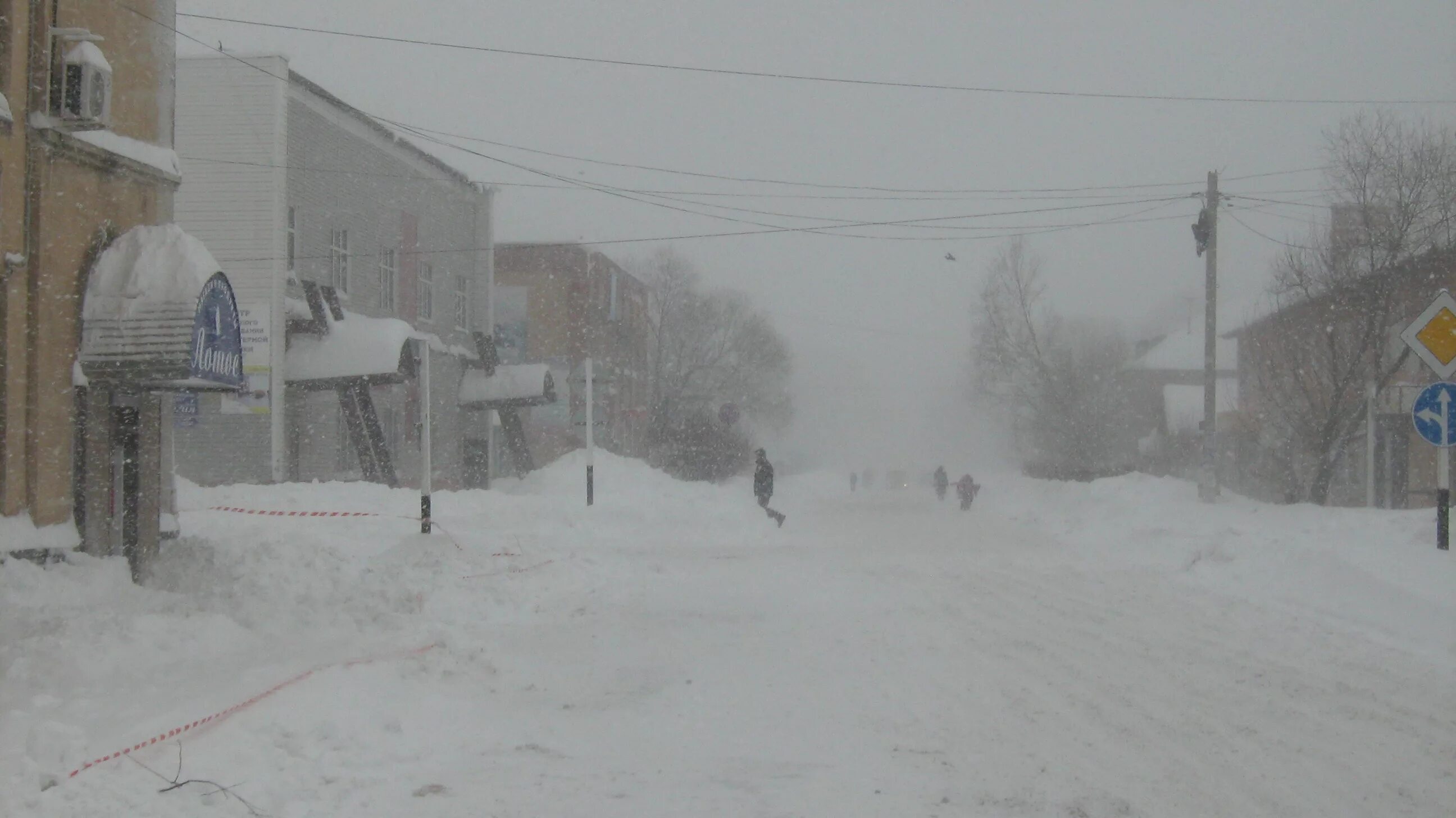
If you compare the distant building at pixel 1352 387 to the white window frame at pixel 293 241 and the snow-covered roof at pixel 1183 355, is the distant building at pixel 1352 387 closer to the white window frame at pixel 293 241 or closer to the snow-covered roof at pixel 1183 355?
the white window frame at pixel 293 241

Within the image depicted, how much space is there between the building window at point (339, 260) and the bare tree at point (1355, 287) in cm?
1972

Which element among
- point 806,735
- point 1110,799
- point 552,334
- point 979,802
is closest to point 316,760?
point 806,735

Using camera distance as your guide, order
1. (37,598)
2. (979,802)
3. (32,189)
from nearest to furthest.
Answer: (979,802), (37,598), (32,189)

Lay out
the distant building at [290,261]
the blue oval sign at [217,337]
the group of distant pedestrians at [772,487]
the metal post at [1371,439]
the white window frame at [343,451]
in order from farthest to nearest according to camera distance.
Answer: the group of distant pedestrians at [772,487]
the white window frame at [343,451]
the distant building at [290,261]
the metal post at [1371,439]
the blue oval sign at [217,337]

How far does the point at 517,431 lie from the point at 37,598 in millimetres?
22479

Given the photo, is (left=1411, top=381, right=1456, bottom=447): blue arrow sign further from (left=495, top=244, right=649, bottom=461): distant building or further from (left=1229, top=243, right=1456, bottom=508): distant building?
(left=495, top=244, right=649, bottom=461): distant building

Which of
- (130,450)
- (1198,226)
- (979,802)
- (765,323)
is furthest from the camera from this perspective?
(765,323)

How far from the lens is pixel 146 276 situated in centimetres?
1089

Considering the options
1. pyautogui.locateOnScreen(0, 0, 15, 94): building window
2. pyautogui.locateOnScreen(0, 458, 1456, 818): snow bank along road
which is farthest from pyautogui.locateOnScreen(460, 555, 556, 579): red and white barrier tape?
pyautogui.locateOnScreen(0, 0, 15, 94): building window

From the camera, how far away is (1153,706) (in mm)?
7449

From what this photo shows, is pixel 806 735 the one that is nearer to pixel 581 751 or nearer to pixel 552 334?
pixel 581 751

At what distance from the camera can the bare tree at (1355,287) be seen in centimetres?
2125

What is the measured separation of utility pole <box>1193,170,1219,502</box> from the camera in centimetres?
2566

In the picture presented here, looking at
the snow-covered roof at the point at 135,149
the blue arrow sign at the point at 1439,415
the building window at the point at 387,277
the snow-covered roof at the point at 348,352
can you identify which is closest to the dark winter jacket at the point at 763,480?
the snow-covered roof at the point at 348,352
